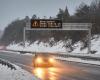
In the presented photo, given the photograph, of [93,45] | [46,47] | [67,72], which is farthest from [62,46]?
[67,72]

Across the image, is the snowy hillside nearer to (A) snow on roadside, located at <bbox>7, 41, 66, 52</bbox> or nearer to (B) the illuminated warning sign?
(A) snow on roadside, located at <bbox>7, 41, 66, 52</bbox>

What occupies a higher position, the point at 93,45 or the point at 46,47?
the point at 46,47

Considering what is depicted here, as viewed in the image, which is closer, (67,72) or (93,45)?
(67,72)

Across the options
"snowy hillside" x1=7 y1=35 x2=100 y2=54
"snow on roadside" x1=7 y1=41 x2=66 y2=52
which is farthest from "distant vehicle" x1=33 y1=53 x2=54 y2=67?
"snow on roadside" x1=7 y1=41 x2=66 y2=52

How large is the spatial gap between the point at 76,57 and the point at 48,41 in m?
45.4

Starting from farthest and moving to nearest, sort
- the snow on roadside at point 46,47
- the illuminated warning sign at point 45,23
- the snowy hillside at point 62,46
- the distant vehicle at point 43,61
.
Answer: the snow on roadside at point 46,47 → the snowy hillside at point 62,46 → the illuminated warning sign at point 45,23 → the distant vehicle at point 43,61

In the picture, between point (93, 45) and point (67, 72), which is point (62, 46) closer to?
point (93, 45)

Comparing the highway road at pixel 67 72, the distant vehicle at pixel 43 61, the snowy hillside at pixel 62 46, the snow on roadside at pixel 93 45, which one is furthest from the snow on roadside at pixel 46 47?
the highway road at pixel 67 72

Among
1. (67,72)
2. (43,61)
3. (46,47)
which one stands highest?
(46,47)

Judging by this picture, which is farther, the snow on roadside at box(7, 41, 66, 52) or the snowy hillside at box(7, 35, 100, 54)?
the snow on roadside at box(7, 41, 66, 52)

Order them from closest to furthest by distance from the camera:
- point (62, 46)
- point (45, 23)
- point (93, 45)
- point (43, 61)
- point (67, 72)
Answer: point (67, 72)
point (43, 61)
point (45, 23)
point (93, 45)
point (62, 46)

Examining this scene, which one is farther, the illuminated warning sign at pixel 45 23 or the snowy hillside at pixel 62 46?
the snowy hillside at pixel 62 46

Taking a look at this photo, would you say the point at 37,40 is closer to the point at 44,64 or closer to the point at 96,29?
the point at 96,29

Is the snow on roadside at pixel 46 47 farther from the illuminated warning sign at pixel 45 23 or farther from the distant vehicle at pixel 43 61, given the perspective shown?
the distant vehicle at pixel 43 61
